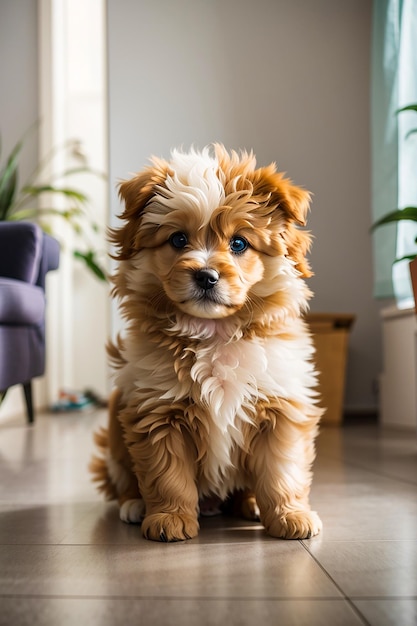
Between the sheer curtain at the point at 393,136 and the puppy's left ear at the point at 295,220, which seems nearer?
the puppy's left ear at the point at 295,220

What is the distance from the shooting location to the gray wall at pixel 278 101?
10.1 ft

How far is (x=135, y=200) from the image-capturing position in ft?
4.31

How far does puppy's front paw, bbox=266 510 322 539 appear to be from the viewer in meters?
1.22

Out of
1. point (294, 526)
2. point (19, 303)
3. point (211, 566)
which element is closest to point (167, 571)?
point (211, 566)

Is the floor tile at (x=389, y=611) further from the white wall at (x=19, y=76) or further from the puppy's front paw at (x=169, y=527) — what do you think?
the white wall at (x=19, y=76)

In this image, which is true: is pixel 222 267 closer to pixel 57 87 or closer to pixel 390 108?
pixel 390 108

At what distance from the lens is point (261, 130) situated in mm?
3488

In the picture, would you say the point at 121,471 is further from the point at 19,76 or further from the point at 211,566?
the point at 19,76

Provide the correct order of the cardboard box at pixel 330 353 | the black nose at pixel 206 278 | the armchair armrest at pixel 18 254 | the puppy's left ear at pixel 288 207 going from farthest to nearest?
the cardboard box at pixel 330 353
the armchair armrest at pixel 18 254
the puppy's left ear at pixel 288 207
the black nose at pixel 206 278

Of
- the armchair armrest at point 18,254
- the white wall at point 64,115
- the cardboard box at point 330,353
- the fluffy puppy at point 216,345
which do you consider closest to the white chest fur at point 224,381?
the fluffy puppy at point 216,345

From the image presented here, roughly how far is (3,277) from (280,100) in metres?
1.81

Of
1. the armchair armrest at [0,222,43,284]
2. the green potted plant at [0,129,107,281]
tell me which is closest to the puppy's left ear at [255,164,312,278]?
the armchair armrest at [0,222,43,284]

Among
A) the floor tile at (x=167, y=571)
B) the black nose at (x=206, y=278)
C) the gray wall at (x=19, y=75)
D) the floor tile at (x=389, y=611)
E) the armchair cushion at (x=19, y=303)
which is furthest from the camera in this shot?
the gray wall at (x=19, y=75)

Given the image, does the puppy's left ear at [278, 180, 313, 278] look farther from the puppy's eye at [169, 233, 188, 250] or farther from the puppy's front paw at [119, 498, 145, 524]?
the puppy's front paw at [119, 498, 145, 524]
